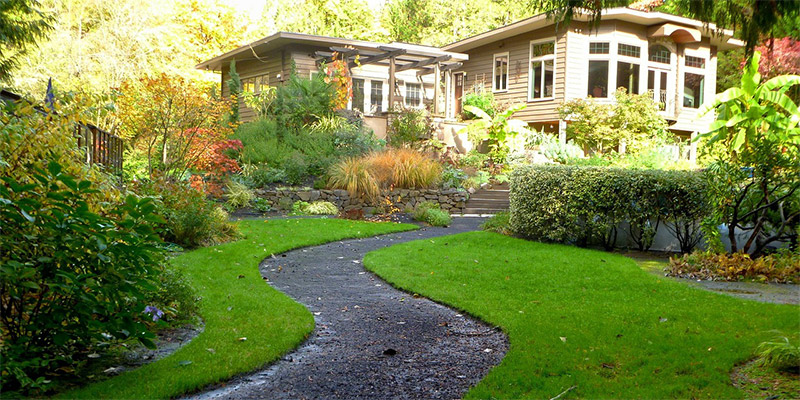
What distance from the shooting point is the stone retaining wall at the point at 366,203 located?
15430mm

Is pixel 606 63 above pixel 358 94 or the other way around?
above

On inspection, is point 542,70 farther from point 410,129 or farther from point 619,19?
point 410,129

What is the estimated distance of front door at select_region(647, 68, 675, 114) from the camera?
23.2 meters

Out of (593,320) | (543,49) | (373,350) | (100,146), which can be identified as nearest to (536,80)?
(543,49)

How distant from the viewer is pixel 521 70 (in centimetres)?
2391

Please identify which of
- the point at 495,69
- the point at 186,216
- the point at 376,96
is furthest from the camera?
the point at 376,96

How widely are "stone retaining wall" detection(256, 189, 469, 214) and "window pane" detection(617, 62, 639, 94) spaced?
1026 centimetres

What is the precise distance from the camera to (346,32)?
37.7 meters

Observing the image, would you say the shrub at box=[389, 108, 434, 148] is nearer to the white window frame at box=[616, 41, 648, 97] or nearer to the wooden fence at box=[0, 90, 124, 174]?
the white window frame at box=[616, 41, 648, 97]

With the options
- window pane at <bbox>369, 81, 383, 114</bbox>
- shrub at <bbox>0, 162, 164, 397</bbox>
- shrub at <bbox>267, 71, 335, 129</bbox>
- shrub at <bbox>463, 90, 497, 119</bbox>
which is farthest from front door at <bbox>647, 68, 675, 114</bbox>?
shrub at <bbox>0, 162, 164, 397</bbox>

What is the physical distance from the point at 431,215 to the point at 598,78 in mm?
11968

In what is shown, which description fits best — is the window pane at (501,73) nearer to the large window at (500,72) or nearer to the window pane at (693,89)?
the large window at (500,72)

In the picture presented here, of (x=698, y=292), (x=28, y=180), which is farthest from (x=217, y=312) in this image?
(x=698, y=292)

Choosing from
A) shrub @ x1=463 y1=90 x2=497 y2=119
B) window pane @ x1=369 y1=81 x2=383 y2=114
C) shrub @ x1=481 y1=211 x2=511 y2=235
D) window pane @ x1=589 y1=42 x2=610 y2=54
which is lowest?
shrub @ x1=481 y1=211 x2=511 y2=235
